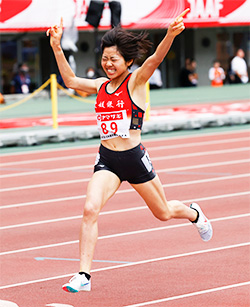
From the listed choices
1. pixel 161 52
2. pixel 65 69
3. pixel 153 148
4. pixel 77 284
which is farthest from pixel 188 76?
pixel 77 284

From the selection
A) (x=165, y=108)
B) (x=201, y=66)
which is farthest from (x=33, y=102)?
(x=201, y=66)

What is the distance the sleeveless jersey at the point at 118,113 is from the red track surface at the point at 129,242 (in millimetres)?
1329

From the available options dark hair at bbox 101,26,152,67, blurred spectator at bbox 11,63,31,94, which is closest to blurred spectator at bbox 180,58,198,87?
blurred spectator at bbox 11,63,31,94

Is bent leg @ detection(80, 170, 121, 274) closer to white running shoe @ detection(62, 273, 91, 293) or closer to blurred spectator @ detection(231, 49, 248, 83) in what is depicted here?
white running shoe @ detection(62, 273, 91, 293)

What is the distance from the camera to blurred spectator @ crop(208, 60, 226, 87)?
31394mm

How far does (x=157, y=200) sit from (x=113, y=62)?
1191 mm

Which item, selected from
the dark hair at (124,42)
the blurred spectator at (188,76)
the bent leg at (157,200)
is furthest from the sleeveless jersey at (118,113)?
the blurred spectator at (188,76)

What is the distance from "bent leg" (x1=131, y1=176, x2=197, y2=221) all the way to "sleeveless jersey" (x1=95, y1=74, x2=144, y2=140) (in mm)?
466

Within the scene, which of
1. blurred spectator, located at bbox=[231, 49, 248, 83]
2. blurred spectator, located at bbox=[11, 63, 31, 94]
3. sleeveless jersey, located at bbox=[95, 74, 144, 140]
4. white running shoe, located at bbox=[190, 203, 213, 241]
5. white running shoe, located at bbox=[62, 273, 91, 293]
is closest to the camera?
white running shoe, located at bbox=[62, 273, 91, 293]

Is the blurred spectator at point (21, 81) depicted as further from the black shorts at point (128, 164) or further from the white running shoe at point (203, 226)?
the black shorts at point (128, 164)

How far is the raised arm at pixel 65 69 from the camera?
661 cm

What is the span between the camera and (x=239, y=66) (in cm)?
3100

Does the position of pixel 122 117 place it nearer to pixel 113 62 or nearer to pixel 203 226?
pixel 113 62

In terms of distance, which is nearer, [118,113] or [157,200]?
[118,113]
